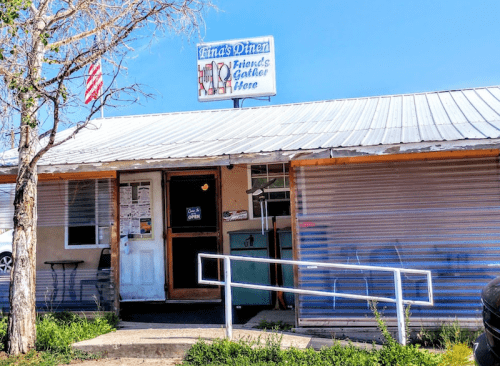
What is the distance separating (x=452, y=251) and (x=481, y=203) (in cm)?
71

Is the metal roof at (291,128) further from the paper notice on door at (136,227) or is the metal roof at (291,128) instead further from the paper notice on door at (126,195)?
the paper notice on door at (136,227)

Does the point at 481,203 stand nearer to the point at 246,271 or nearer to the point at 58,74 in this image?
the point at 246,271

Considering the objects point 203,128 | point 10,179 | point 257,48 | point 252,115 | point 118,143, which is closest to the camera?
point 10,179

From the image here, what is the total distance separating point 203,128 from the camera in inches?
385

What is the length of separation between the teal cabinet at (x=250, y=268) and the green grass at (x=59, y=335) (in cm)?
201

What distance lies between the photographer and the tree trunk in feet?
21.2

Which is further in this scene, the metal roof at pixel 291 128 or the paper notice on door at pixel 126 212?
the paper notice on door at pixel 126 212

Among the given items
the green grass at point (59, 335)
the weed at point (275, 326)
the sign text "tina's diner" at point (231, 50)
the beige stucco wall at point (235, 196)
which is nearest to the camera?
the green grass at point (59, 335)

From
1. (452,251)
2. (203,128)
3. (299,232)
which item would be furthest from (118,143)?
(452,251)

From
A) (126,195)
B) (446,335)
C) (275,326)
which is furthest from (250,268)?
(446,335)

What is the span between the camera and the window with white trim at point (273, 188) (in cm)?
923

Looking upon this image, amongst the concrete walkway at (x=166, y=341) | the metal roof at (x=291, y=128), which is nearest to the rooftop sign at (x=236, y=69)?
the metal roof at (x=291, y=128)

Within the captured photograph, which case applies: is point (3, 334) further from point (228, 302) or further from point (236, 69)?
point (236, 69)

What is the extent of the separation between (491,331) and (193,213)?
22.5 ft
